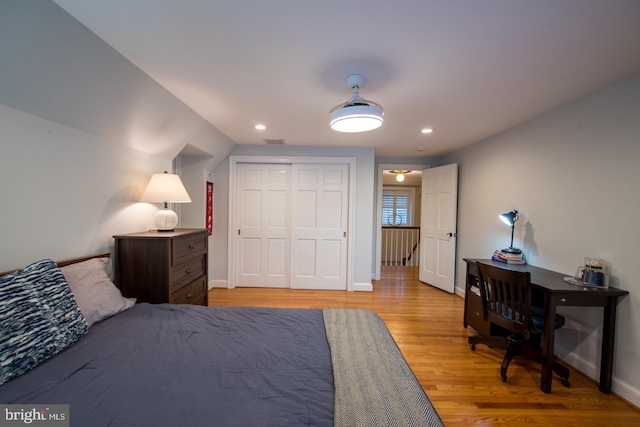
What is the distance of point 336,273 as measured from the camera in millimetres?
4086

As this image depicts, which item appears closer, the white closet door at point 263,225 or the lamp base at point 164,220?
the lamp base at point 164,220

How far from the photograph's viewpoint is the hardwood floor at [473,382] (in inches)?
65.1

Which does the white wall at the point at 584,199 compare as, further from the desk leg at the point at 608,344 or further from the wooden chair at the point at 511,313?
the wooden chair at the point at 511,313

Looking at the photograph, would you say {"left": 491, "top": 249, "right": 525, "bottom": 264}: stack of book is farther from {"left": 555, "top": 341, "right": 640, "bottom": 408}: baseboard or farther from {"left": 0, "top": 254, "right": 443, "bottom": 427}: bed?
{"left": 0, "top": 254, "right": 443, "bottom": 427}: bed

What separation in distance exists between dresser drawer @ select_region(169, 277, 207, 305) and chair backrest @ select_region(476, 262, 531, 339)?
2656 millimetres

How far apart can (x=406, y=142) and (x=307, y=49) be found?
254cm

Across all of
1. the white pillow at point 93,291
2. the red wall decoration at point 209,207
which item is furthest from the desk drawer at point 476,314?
the red wall decoration at point 209,207

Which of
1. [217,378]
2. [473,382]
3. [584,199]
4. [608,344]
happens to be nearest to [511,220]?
[584,199]

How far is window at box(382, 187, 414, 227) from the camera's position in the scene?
8141 mm

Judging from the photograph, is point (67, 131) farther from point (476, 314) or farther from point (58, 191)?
point (476, 314)

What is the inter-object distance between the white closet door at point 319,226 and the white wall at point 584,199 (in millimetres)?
2122

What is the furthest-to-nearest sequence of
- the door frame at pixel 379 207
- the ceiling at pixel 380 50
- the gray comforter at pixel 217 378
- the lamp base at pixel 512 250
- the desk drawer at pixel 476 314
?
the door frame at pixel 379 207, the lamp base at pixel 512 250, the desk drawer at pixel 476 314, the ceiling at pixel 380 50, the gray comforter at pixel 217 378

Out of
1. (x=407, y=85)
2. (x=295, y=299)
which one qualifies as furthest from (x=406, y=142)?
(x=295, y=299)

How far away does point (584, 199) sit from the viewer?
2143 mm
